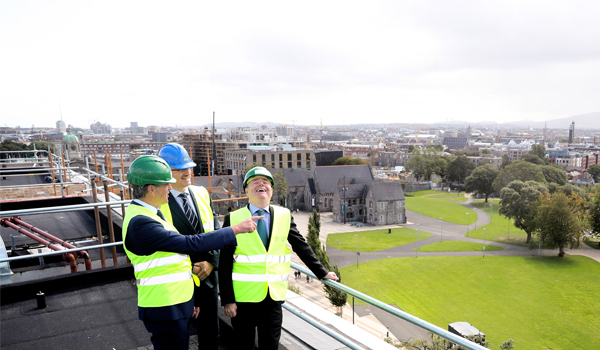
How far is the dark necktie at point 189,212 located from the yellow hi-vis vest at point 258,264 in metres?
0.47

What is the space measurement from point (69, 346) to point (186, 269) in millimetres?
2162

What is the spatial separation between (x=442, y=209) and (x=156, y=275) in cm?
6141

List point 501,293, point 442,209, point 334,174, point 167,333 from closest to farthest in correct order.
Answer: point 167,333
point 501,293
point 442,209
point 334,174

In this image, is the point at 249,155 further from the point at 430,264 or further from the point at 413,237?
the point at 430,264

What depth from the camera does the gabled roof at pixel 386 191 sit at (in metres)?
51.1

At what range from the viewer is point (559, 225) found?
3769 cm

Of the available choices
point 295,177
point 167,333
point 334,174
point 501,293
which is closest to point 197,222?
point 167,333

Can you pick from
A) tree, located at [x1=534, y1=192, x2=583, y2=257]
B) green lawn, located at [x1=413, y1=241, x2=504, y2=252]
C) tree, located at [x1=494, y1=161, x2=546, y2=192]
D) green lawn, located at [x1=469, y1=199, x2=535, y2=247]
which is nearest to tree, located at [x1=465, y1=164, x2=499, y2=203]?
tree, located at [x1=494, y1=161, x2=546, y2=192]

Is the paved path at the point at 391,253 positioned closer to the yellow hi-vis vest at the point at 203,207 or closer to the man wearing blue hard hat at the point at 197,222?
the man wearing blue hard hat at the point at 197,222

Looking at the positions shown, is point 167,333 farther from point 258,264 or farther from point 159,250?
point 258,264

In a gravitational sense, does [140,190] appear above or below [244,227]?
above

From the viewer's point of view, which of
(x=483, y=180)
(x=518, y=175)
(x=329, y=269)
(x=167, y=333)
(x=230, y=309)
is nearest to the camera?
(x=167, y=333)

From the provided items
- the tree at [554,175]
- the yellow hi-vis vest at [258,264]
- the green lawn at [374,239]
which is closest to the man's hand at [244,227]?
the yellow hi-vis vest at [258,264]

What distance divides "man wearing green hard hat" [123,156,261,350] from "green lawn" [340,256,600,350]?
23.1 metres
